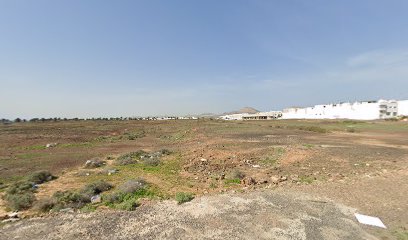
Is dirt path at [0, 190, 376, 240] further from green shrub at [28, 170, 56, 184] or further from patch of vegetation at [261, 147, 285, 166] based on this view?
patch of vegetation at [261, 147, 285, 166]

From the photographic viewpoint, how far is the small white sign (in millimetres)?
9172

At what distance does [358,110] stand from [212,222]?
394 feet

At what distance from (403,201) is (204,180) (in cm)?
893

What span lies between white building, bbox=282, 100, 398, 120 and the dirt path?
355ft

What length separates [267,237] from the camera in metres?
8.28

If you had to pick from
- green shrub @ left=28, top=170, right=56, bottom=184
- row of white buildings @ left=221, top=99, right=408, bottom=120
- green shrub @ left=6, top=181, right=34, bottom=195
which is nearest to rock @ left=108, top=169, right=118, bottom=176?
green shrub @ left=28, top=170, right=56, bottom=184

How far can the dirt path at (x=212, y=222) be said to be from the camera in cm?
855

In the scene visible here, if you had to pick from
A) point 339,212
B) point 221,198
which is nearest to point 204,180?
point 221,198

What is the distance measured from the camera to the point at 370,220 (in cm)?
947

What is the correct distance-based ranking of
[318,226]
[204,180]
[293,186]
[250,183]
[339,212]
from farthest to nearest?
[204,180] < [250,183] < [293,186] < [339,212] < [318,226]

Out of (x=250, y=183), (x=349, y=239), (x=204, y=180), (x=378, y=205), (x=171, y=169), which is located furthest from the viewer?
(x=171, y=169)

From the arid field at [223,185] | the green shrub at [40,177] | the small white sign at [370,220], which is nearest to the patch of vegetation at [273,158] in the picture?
the arid field at [223,185]

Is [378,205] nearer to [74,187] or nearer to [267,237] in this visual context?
[267,237]

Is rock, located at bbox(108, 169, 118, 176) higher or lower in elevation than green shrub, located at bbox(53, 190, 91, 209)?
lower
